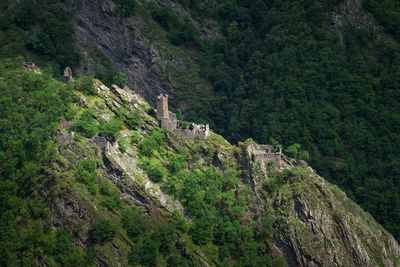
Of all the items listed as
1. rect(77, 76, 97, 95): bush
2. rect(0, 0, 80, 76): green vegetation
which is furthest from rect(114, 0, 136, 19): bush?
rect(77, 76, 97, 95): bush

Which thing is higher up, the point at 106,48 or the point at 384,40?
the point at 384,40

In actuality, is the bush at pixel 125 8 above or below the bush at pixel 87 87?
below

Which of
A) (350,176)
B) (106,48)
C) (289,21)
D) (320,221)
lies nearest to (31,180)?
(320,221)

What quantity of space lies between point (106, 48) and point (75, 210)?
6349 cm

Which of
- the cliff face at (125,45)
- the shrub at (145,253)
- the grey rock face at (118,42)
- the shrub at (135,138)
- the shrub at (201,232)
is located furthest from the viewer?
the grey rock face at (118,42)

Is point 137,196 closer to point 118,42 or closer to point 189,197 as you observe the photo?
point 189,197

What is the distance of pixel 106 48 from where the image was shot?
161 metres

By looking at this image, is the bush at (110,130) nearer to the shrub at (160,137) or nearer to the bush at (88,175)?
the bush at (88,175)

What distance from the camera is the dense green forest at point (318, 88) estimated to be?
157 metres

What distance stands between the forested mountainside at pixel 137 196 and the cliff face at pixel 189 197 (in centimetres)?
16

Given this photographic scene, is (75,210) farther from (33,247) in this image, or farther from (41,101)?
(41,101)

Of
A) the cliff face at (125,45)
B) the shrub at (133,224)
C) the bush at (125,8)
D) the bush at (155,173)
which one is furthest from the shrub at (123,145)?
the bush at (125,8)

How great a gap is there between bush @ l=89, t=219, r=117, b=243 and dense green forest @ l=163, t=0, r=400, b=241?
182ft

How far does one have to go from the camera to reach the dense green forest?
15688 cm
